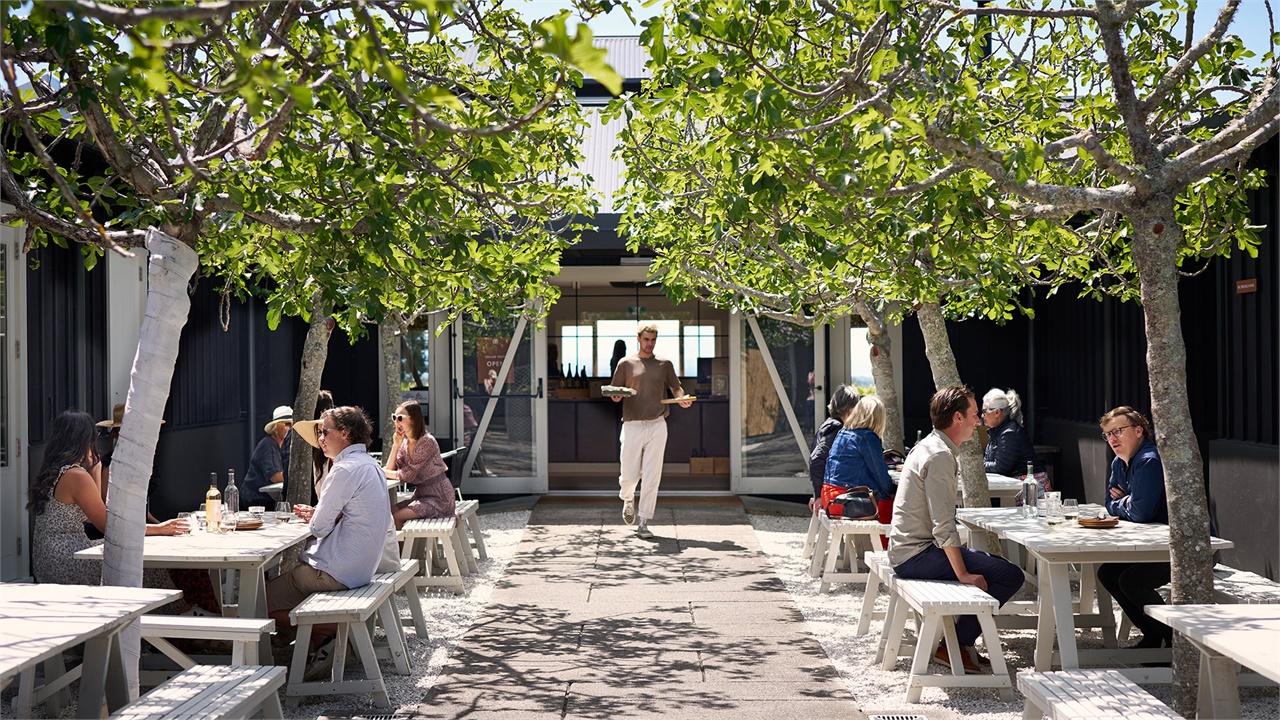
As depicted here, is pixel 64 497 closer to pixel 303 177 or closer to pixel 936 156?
pixel 303 177

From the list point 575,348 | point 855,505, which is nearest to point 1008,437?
point 855,505

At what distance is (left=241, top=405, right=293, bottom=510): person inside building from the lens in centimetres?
876

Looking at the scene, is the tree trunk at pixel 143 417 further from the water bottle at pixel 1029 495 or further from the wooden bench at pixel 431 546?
the water bottle at pixel 1029 495

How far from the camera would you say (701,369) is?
14367mm

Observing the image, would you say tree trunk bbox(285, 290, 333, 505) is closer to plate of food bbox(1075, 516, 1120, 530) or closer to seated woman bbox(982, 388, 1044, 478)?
seated woman bbox(982, 388, 1044, 478)

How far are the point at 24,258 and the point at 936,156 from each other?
18.5ft

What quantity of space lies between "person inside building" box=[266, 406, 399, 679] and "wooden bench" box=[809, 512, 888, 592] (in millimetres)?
3139

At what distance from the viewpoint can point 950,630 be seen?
5.26 meters

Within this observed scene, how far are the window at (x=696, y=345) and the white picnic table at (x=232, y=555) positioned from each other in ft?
28.6

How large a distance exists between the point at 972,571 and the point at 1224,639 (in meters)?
1.96

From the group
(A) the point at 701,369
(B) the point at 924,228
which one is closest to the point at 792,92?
(B) the point at 924,228

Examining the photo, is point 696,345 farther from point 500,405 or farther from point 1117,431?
point 1117,431

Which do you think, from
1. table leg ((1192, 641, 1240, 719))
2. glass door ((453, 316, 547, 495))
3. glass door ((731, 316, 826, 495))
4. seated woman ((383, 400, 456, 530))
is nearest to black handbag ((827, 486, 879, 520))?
seated woman ((383, 400, 456, 530))

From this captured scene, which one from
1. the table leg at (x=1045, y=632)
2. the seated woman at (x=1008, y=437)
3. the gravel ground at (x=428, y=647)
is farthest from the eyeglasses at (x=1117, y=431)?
the gravel ground at (x=428, y=647)
